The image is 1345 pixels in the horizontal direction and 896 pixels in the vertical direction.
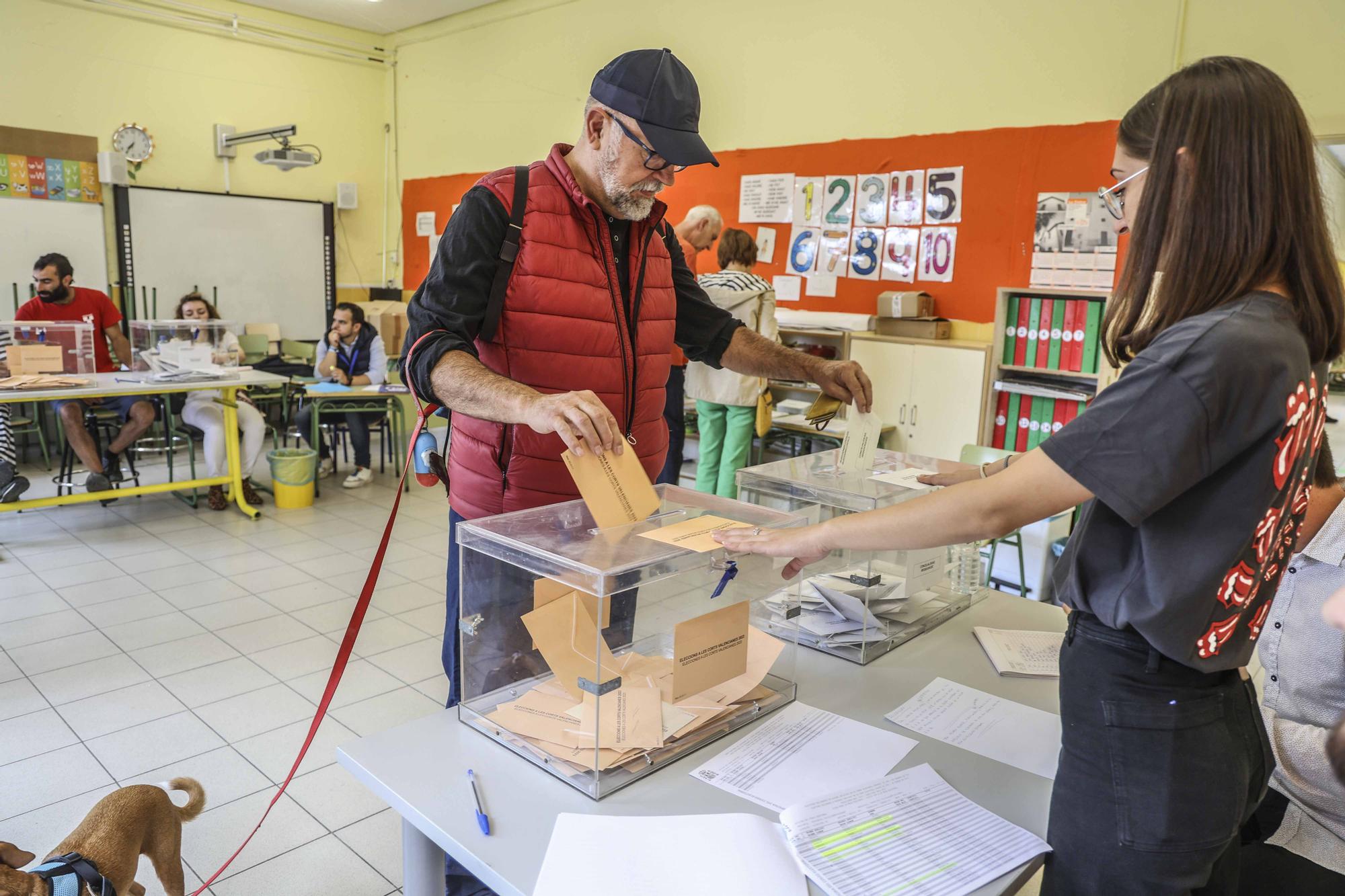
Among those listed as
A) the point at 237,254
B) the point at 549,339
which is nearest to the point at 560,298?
the point at 549,339

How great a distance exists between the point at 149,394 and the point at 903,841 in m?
5.09

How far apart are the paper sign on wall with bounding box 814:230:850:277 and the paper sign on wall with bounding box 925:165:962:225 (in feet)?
1.78

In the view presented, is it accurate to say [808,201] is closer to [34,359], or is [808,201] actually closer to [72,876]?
[34,359]

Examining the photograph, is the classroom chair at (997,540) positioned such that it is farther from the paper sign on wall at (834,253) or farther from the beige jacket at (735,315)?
the paper sign on wall at (834,253)

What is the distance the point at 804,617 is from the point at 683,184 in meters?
4.97

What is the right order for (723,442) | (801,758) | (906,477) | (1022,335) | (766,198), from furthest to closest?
(766,198) < (723,442) < (1022,335) < (906,477) < (801,758)

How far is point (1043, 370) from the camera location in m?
4.36

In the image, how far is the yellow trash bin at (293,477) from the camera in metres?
5.25

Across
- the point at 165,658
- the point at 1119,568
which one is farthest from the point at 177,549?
the point at 1119,568

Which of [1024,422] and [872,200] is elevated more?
[872,200]

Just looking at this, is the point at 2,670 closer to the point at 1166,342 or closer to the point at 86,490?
the point at 86,490

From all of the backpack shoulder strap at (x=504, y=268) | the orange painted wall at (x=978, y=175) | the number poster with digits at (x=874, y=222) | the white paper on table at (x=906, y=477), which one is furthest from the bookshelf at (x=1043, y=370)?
the backpack shoulder strap at (x=504, y=268)

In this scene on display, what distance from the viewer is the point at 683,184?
6184 millimetres

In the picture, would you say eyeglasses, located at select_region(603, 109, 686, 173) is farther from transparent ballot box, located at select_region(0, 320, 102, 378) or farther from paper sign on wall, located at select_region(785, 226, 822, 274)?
transparent ballot box, located at select_region(0, 320, 102, 378)
